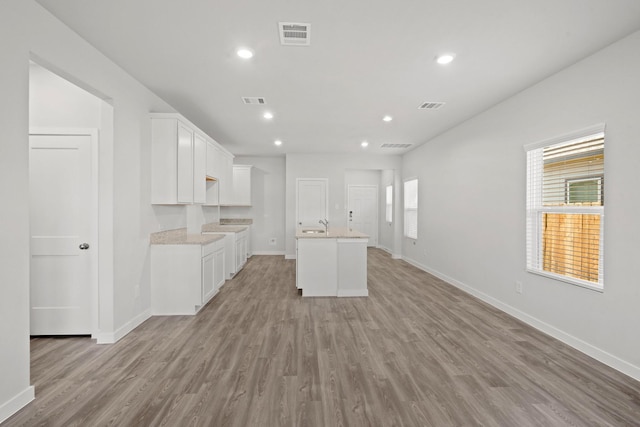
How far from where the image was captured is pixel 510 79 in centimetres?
330

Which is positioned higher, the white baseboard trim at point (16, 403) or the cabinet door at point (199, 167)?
the cabinet door at point (199, 167)

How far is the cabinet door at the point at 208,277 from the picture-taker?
13.0 feet

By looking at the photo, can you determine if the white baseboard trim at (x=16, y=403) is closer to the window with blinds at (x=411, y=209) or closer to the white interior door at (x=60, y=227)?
the white interior door at (x=60, y=227)

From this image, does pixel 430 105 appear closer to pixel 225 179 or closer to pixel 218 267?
pixel 218 267

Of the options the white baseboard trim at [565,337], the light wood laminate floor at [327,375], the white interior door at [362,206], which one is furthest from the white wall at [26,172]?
the white interior door at [362,206]

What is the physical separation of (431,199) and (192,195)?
4615 mm

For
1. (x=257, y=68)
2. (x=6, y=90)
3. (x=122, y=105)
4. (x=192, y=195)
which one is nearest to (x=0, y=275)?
(x=6, y=90)

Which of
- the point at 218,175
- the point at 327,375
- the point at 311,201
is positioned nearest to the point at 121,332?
the point at 327,375

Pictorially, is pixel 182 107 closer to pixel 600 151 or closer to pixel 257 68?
pixel 257 68

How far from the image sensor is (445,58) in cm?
286

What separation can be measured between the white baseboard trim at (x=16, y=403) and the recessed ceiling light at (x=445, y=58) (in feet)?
13.9

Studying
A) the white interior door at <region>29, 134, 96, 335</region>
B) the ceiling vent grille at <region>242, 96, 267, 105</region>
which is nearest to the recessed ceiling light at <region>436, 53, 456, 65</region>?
the ceiling vent grille at <region>242, 96, 267, 105</region>

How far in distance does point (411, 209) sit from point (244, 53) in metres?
5.67

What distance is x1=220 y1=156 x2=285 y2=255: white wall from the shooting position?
821 centimetres
